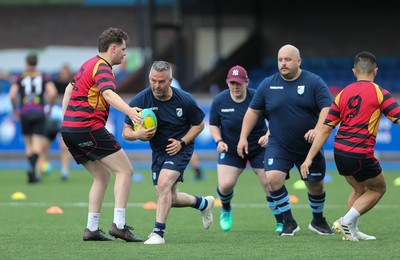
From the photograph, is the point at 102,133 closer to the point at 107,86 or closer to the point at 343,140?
the point at 107,86

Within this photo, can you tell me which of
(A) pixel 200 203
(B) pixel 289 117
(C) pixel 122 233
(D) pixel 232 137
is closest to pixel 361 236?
(B) pixel 289 117

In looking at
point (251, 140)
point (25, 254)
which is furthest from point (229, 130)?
point (25, 254)

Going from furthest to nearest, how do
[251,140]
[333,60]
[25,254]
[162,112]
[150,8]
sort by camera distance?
1. [333,60]
2. [150,8]
3. [251,140]
4. [162,112]
5. [25,254]

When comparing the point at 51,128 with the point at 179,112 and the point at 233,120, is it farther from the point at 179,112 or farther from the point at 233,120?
the point at 179,112

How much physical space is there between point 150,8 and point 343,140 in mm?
17391

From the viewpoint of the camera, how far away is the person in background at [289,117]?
11.1 metres

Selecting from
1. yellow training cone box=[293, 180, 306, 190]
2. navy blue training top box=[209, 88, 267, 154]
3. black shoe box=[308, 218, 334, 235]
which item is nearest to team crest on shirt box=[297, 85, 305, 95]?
navy blue training top box=[209, 88, 267, 154]

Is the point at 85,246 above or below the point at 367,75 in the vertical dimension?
below

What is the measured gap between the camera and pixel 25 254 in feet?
30.8

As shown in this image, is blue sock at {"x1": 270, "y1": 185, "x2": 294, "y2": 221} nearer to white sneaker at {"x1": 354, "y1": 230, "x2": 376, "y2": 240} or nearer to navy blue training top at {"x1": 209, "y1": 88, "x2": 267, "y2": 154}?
white sneaker at {"x1": 354, "y1": 230, "x2": 376, "y2": 240}

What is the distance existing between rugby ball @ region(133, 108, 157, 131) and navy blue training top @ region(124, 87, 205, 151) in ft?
1.21

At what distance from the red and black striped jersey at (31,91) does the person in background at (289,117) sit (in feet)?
27.8

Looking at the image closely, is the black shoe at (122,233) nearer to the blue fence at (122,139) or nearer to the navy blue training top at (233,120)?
the navy blue training top at (233,120)

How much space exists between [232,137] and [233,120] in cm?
24
